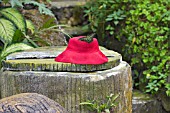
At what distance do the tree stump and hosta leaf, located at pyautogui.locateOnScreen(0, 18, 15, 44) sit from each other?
995 millimetres

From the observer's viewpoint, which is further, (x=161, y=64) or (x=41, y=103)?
(x=161, y=64)

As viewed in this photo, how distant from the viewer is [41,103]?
210 cm

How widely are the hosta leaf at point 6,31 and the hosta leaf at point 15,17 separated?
6 centimetres

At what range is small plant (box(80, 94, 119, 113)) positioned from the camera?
103 inches

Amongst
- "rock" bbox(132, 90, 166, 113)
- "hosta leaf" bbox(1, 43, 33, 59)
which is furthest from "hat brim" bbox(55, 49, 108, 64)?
"rock" bbox(132, 90, 166, 113)

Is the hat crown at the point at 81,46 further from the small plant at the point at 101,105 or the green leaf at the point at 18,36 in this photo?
the green leaf at the point at 18,36

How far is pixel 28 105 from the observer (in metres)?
2.05

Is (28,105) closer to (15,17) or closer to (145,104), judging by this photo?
(15,17)

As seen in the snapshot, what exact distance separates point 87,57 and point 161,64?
5.19 ft

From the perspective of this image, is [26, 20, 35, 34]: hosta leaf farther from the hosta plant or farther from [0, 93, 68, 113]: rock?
[0, 93, 68, 113]: rock

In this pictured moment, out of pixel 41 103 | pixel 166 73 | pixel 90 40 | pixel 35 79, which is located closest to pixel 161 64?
pixel 166 73

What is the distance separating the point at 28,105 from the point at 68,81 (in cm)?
58

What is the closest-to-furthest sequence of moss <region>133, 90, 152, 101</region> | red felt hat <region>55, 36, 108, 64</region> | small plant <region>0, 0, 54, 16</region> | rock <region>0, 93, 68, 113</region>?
rock <region>0, 93, 68, 113</region>, red felt hat <region>55, 36, 108, 64</region>, small plant <region>0, 0, 54, 16</region>, moss <region>133, 90, 152, 101</region>

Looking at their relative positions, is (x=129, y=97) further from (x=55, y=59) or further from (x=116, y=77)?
(x=55, y=59)
